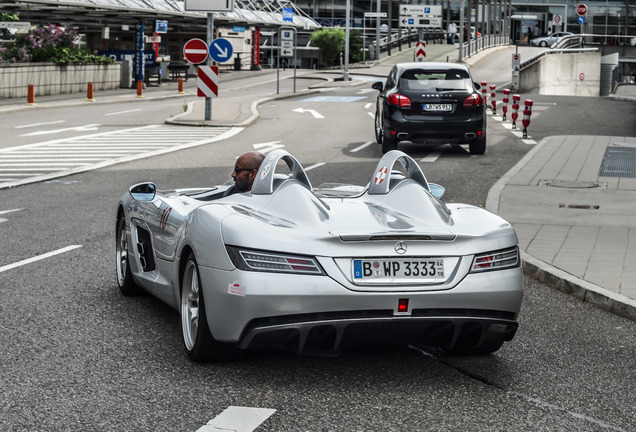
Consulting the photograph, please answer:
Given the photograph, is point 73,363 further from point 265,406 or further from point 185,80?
point 185,80

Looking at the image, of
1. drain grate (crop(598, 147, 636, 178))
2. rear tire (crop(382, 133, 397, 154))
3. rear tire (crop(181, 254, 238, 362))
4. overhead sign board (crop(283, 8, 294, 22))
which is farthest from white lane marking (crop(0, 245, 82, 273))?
overhead sign board (crop(283, 8, 294, 22))

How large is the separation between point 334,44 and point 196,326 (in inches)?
3275

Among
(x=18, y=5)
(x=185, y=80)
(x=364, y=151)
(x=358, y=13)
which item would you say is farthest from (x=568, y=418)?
(x=358, y=13)

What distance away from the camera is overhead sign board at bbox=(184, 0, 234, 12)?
30.3m

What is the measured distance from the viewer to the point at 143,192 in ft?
23.8

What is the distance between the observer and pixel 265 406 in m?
5.24

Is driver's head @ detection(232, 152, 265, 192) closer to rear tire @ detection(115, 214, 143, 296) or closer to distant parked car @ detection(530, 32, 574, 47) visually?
rear tire @ detection(115, 214, 143, 296)

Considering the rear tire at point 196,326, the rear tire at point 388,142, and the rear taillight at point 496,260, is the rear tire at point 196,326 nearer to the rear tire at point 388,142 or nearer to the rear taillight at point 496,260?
the rear taillight at point 496,260

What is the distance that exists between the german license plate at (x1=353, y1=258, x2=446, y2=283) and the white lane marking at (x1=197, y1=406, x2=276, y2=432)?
0.82m

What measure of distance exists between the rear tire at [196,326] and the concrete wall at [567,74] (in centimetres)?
5615

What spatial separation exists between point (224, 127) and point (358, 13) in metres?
86.9

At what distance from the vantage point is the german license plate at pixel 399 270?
5.54m

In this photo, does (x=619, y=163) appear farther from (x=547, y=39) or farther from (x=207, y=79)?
(x=547, y=39)

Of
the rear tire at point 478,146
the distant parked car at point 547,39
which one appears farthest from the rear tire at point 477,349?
the distant parked car at point 547,39
